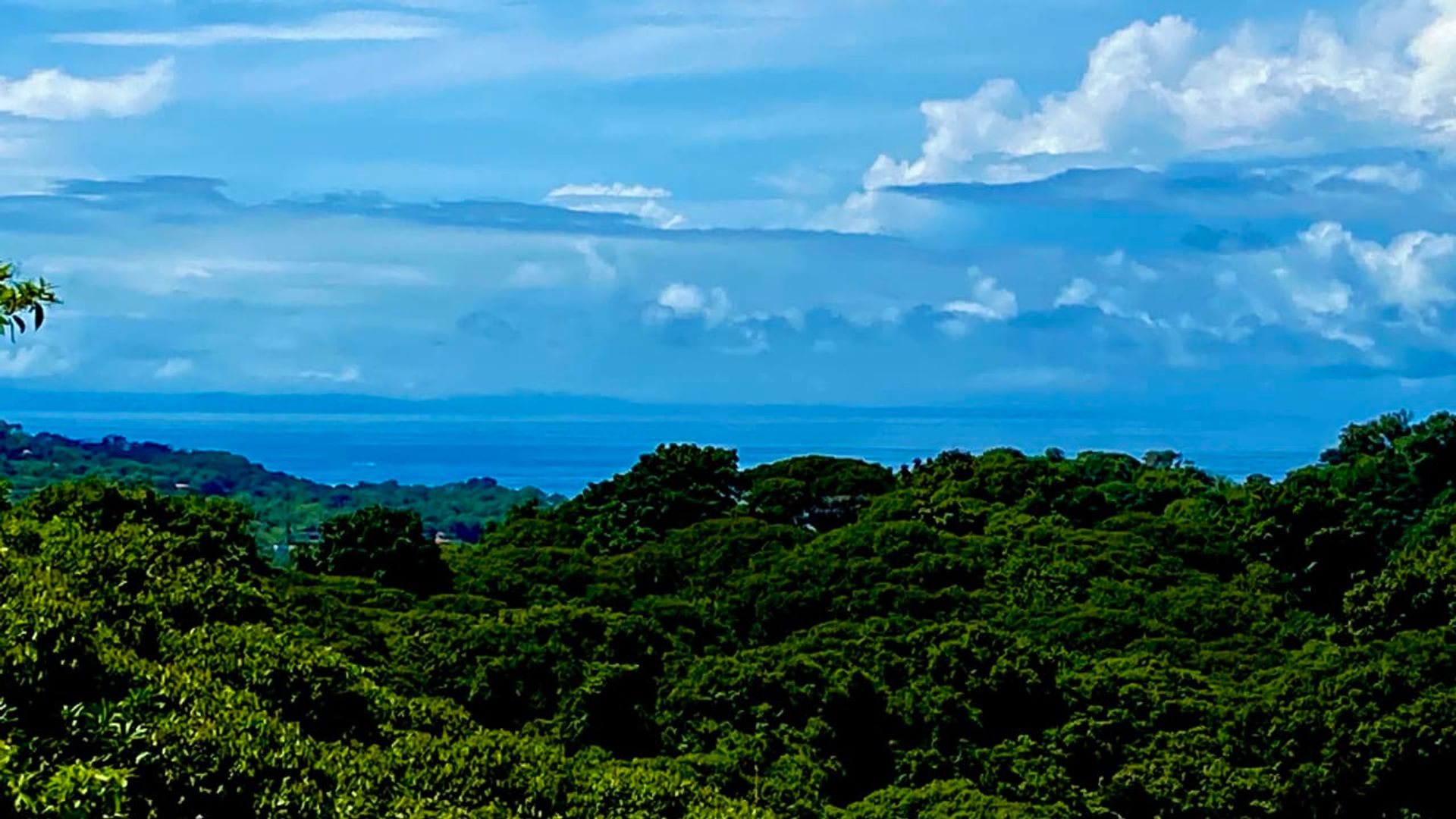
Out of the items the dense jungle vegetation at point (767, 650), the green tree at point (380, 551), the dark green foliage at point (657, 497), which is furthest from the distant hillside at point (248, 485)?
the dense jungle vegetation at point (767, 650)

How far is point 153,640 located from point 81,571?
1842mm

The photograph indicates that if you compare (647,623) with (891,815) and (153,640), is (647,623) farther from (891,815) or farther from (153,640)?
(153,640)

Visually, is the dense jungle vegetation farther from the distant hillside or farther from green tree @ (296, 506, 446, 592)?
the distant hillside

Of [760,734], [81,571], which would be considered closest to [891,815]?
[760,734]

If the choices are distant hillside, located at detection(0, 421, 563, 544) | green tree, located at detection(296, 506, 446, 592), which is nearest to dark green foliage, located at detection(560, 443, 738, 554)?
green tree, located at detection(296, 506, 446, 592)

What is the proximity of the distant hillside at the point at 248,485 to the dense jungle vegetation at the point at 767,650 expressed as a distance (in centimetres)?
6105

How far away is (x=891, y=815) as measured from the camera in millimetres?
21297

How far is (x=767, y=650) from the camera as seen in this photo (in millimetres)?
27688

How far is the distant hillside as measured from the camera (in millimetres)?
108625

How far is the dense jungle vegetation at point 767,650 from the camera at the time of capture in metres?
11.5

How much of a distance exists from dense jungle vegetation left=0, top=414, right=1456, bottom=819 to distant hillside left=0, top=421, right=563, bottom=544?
61053 millimetres

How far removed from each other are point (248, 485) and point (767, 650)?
338ft

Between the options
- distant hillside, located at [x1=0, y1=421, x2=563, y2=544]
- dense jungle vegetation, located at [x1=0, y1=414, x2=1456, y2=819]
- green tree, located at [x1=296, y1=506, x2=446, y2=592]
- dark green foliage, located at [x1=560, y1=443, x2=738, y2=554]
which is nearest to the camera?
dense jungle vegetation, located at [x1=0, y1=414, x2=1456, y2=819]

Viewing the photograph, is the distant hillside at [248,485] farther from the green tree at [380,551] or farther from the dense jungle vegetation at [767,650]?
the dense jungle vegetation at [767,650]
